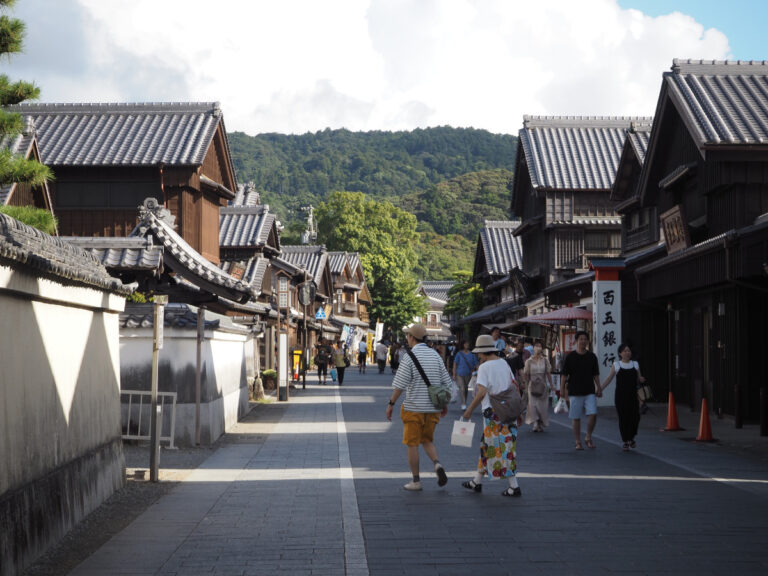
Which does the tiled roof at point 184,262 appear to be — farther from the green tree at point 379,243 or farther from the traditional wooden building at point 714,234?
the green tree at point 379,243

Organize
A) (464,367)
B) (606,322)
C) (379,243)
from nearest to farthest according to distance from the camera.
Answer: (606,322) → (464,367) → (379,243)

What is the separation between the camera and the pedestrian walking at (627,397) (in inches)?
593

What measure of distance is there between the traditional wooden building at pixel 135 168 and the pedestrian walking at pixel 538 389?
1407 centimetres

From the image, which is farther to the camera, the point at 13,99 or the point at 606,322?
the point at 606,322

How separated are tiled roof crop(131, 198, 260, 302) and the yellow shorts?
7.33 m

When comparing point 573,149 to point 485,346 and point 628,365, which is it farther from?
point 485,346

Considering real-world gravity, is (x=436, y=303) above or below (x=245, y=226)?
above

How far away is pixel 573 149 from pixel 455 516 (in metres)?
34.0

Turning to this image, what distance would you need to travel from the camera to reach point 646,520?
888 centimetres

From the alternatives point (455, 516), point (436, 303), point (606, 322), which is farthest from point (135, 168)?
point (436, 303)

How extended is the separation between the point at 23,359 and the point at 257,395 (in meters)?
22.3

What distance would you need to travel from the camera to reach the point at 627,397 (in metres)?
15.5

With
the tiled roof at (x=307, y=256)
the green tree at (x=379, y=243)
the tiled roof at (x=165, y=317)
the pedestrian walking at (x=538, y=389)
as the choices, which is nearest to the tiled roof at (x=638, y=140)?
the pedestrian walking at (x=538, y=389)

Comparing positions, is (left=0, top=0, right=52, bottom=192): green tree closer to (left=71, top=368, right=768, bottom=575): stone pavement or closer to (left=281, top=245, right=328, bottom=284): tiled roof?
(left=71, top=368, right=768, bottom=575): stone pavement
